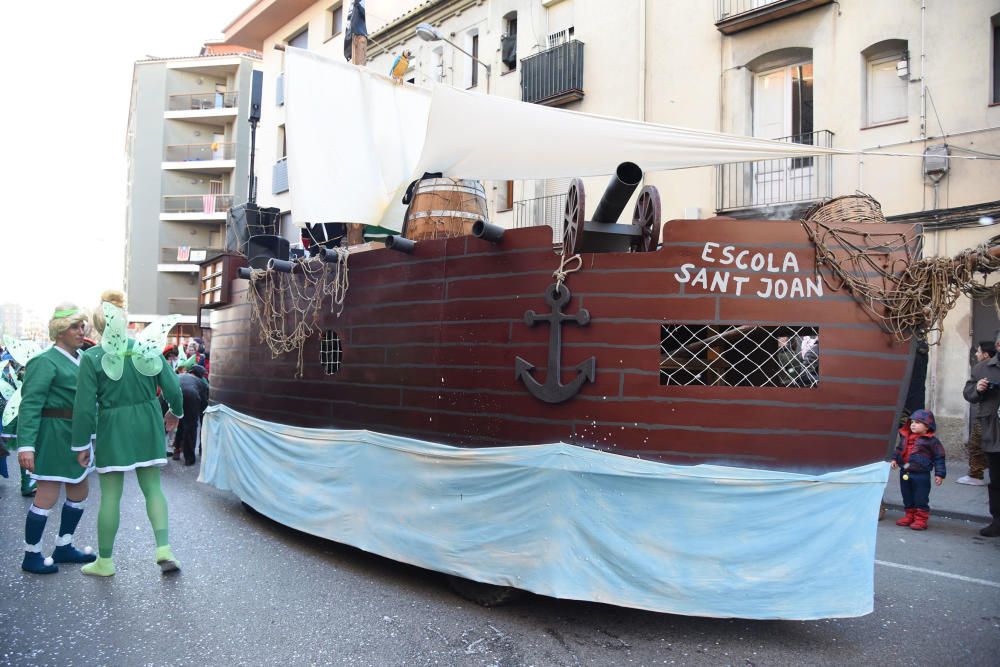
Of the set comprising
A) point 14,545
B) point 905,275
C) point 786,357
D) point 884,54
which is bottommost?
point 14,545

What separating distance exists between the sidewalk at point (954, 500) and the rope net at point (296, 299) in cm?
582

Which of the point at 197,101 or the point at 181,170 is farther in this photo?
the point at 197,101

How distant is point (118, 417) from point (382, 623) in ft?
7.35

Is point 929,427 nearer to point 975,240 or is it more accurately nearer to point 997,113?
point 975,240

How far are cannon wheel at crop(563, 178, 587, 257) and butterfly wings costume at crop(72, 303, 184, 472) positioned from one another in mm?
2807

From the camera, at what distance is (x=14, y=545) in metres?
5.61

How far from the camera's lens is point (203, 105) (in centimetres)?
3862

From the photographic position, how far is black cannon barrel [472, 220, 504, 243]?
4.13 metres

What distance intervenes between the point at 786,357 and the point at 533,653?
2.10 meters

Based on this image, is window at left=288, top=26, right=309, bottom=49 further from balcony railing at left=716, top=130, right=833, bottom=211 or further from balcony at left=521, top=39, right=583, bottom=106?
balcony railing at left=716, top=130, right=833, bottom=211

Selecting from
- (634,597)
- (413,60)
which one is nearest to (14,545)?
(634,597)

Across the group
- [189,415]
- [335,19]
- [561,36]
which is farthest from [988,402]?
[335,19]

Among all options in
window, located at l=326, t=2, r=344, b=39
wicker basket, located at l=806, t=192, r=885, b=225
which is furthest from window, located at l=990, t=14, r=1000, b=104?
window, located at l=326, t=2, r=344, b=39

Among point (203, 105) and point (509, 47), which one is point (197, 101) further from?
point (509, 47)
